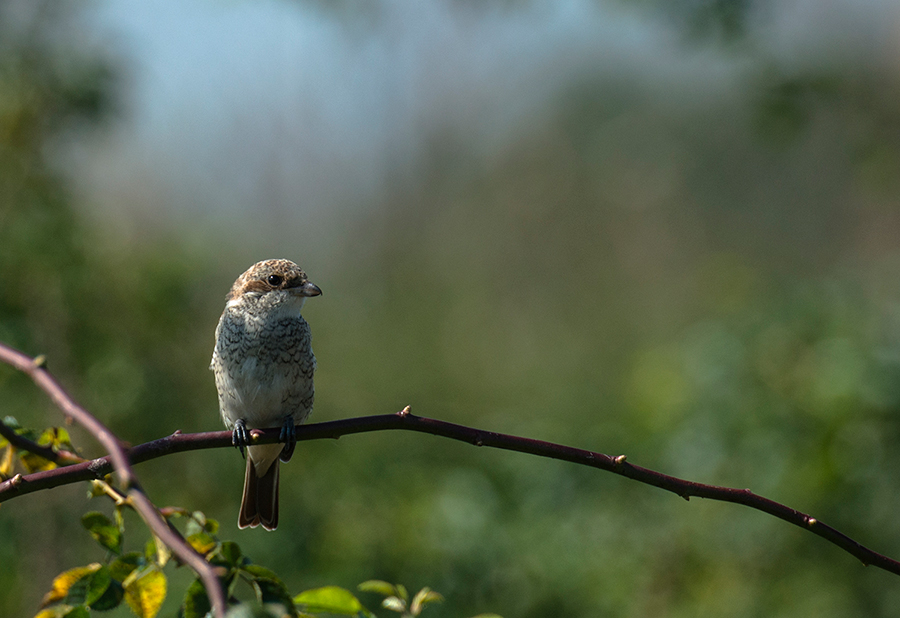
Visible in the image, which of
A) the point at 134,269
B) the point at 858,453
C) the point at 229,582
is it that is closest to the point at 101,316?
the point at 134,269

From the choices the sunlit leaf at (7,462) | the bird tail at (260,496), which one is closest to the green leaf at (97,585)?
the sunlit leaf at (7,462)

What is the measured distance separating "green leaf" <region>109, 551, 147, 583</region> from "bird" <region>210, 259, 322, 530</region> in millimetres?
1237

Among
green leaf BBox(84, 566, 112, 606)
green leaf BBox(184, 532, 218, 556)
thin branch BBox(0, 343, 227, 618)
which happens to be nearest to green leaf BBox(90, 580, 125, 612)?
green leaf BBox(84, 566, 112, 606)

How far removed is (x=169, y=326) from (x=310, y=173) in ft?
21.9

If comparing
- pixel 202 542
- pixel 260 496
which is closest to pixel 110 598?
pixel 202 542

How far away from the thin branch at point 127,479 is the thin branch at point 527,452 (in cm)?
41

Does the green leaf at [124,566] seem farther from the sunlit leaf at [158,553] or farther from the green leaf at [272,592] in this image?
the green leaf at [272,592]

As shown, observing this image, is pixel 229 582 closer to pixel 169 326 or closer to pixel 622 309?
pixel 169 326

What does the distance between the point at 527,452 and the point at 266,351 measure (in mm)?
1620

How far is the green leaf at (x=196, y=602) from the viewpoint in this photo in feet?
4.12

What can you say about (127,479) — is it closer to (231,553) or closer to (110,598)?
(231,553)

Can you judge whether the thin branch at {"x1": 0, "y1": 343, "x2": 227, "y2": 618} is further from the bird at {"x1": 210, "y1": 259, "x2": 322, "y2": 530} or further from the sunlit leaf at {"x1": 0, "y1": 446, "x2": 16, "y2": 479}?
the bird at {"x1": 210, "y1": 259, "x2": 322, "y2": 530}

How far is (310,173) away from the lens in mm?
11148

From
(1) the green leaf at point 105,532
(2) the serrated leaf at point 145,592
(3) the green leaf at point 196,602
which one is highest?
(3) the green leaf at point 196,602
